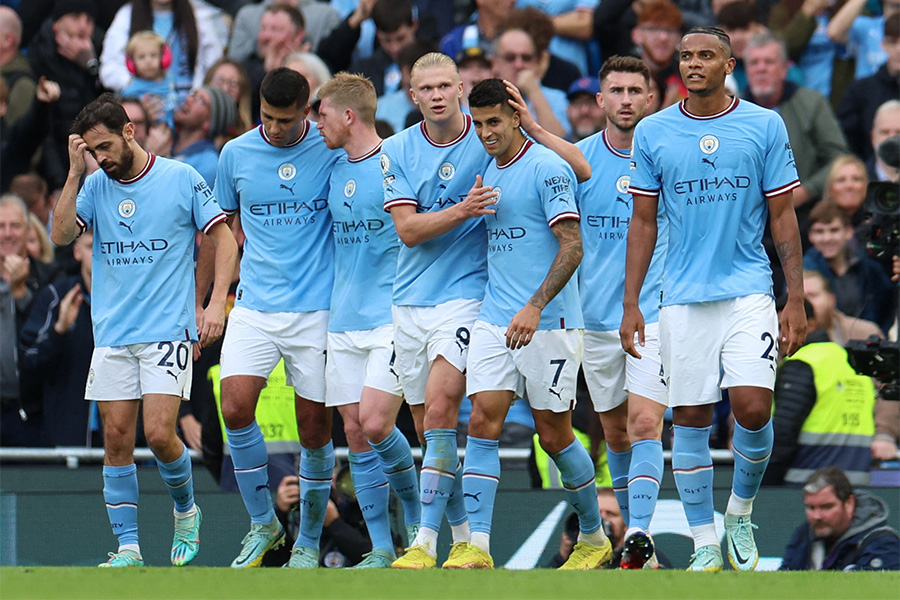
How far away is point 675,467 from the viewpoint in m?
7.84

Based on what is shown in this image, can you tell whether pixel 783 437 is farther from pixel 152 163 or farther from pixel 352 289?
pixel 152 163

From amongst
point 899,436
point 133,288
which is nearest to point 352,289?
point 133,288

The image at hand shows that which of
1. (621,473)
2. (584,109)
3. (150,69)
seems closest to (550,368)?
(621,473)

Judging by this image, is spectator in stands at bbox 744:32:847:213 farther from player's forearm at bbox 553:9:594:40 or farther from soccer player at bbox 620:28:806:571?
soccer player at bbox 620:28:806:571

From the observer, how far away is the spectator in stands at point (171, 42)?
13.9 meters

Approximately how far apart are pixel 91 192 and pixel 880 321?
20.1 feet

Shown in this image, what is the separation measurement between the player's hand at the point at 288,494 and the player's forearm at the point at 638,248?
2820mm

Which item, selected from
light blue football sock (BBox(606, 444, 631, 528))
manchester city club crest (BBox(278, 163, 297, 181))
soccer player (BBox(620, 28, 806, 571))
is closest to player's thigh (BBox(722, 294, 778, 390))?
soccer player (BBox(620, 28, 806, 571))

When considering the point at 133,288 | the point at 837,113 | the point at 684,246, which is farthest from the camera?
the point at 837,113

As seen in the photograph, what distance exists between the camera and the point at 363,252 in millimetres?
8805

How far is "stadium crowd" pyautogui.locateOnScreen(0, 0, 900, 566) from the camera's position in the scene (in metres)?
10.1

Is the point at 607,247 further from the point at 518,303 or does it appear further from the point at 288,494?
the point at 288,494

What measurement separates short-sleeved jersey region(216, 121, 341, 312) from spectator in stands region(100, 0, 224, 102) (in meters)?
5.19

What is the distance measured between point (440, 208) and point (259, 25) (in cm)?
644
